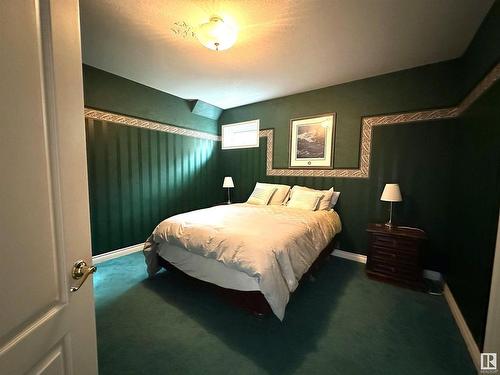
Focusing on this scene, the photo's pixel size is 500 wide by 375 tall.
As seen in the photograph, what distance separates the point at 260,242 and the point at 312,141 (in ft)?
7.52

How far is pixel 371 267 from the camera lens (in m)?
2.60

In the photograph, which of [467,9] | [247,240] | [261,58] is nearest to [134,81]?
[261,58]

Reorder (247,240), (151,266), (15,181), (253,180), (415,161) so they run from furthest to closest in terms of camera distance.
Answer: (253,180), (415,161), (151,266), (247,240), (15,181)

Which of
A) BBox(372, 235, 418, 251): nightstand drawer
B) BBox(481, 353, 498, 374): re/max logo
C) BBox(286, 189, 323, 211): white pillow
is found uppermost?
BBox(286, 189, 323, 211): white pillow

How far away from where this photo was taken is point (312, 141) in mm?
3471

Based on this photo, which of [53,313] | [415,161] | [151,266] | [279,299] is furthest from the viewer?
[415,161]

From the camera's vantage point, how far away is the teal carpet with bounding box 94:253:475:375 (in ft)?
4.63

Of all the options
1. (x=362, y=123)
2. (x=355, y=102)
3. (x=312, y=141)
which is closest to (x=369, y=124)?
(x=362, y=123)

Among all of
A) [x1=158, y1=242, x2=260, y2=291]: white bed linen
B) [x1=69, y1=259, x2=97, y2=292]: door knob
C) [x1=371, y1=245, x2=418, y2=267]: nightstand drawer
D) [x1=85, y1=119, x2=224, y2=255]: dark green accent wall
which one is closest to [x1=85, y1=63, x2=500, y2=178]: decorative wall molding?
[x1=85, y1=119, x2=224, y2=255]: dark green accent wall

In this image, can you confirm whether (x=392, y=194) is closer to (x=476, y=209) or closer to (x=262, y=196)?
(x=476, y=209)

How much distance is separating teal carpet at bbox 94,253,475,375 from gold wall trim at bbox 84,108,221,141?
2110 mm

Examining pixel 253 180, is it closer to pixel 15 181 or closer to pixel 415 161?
pixel 415 161

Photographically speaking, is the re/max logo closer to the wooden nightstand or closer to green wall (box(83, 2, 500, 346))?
green wall (box(83, 2, 500, 346))

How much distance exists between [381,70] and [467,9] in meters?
1.04
